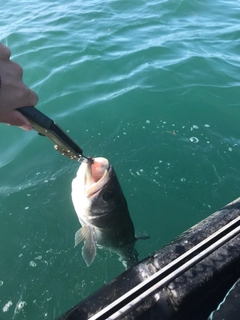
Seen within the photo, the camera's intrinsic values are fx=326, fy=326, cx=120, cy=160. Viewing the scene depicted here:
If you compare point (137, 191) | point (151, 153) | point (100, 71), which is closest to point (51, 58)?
point (100, 71)

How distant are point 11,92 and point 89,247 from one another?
2.24 m

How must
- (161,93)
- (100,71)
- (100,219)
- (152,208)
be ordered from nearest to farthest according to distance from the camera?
(100,219), (152,208), (161,93), (100,71)

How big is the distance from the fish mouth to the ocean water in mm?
1237

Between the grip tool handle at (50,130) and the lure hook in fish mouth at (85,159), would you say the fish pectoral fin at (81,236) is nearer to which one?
the lure hook in fish mouth at (85,159)

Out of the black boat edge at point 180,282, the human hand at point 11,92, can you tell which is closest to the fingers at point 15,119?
the human hand at point 11,92

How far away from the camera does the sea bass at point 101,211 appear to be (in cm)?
369

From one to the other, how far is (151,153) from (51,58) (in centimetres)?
444

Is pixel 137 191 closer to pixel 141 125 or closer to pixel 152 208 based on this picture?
pixel 152 208

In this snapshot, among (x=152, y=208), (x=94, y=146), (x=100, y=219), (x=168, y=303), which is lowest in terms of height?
(x=152, y=208)

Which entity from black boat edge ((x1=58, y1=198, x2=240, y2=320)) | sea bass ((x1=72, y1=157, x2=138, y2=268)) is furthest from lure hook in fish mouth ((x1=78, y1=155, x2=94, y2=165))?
black boat edge ((x1=58, y1=198, x2=240, y2=320))

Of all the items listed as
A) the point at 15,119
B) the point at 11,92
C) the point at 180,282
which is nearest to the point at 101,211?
the point at 180,282

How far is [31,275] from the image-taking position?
4.13 meters

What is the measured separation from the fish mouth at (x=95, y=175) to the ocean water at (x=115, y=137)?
1237 millimetres

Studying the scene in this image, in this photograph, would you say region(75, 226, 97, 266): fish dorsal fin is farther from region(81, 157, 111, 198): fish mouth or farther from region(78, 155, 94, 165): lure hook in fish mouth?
region(78, 155, 94, 165): lure hook in fish mouth
